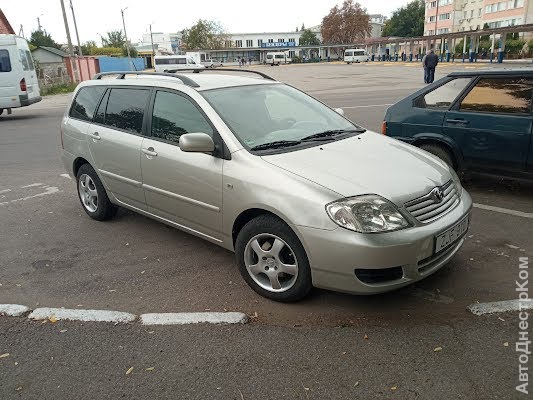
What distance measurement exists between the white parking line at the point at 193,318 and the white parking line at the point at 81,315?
15 cm

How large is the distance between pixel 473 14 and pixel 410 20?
82.7 ft

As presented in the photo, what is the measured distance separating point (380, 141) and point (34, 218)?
426 centimetres

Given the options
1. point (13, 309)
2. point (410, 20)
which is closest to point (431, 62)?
point (13, 309)

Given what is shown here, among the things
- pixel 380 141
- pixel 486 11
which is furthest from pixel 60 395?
pixel 486 11

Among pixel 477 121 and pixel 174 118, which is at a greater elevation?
pixel 174 118

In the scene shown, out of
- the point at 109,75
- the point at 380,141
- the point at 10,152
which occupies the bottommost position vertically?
the point at 10,152

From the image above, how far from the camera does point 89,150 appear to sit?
5305 mm

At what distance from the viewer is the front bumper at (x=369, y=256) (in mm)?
3068

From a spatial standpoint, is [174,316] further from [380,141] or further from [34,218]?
[34,218]

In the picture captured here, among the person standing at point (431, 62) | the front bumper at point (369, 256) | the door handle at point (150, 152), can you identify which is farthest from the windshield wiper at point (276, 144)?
the person standing at point (431, 62)

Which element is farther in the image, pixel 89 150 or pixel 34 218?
pixel 34 218

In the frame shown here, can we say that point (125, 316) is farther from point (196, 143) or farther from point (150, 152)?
point (150, 152)

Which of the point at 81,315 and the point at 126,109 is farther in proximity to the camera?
the point at 126,109

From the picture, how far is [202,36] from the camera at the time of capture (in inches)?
4296
